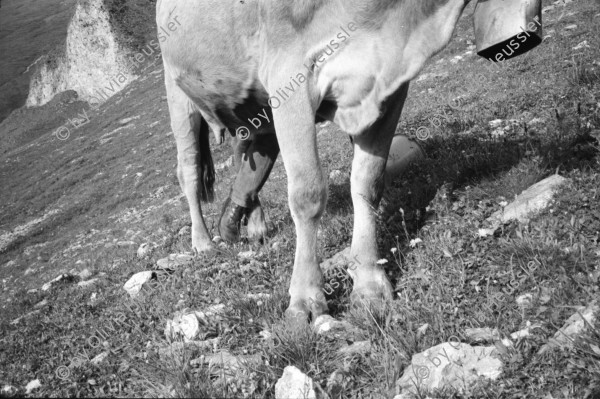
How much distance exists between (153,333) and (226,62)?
2.82 m

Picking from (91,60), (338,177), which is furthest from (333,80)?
(91,60)

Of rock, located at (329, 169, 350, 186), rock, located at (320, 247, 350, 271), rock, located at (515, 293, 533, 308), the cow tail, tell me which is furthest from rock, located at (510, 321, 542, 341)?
the cow tail

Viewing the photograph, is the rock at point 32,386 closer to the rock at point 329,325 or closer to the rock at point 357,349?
the rock at point 329,325

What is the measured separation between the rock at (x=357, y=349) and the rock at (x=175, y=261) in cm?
315

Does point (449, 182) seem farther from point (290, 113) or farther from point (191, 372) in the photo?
point (191, 372)

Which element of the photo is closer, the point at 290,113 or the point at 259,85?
the point at 290,113

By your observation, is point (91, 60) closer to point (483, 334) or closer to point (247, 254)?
point (247, 254)

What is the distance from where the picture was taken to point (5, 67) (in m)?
124

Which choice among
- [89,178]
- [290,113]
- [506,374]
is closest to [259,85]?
[290,113]

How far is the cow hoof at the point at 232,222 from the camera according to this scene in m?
7.95

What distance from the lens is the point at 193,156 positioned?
26.7ft

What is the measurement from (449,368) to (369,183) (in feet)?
7.42

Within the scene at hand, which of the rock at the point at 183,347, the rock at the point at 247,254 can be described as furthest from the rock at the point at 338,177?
the rock at the point at 183,347

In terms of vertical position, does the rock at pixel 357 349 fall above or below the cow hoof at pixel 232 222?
above
